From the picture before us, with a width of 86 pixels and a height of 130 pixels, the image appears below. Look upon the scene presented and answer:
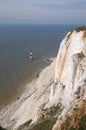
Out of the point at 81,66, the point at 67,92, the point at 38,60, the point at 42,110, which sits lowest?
the point at 38,60

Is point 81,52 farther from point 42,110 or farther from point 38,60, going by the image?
point 38,60

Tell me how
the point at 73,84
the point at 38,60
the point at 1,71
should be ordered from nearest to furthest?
1. the point at 73,84
2. the point at 1,71
3. the point at 38,60

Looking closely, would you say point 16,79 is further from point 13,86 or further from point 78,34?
point 78,34

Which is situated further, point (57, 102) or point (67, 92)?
point (57, 102)

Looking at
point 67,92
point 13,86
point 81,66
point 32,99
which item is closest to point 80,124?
point 81,66

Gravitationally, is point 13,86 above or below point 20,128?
below

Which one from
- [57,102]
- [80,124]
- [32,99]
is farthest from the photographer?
[32,99]
